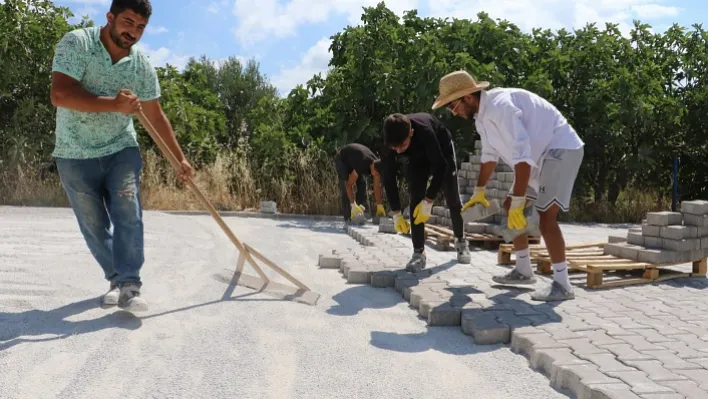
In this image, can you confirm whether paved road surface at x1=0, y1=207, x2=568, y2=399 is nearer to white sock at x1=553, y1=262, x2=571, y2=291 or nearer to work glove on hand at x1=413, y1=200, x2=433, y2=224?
work glove on hand at x1=413, y1=200, x2=433, y2=224

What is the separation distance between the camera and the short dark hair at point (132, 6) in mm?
3625

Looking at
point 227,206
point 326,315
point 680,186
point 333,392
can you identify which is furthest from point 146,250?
point 680,186

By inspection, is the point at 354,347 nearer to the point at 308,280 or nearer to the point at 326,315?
the point at 326,315

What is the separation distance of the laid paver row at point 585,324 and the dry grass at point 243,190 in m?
5.24

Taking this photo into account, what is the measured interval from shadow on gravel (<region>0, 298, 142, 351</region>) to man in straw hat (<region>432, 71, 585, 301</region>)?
255cm

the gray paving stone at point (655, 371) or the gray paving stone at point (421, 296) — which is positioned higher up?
the gray paving stone at point (421, 296)

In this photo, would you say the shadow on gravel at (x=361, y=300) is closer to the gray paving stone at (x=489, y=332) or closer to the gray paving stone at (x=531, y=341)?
the gray paving stone at (x=489, y=332)

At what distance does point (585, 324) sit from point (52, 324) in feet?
10.2

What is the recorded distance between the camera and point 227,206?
1127cm

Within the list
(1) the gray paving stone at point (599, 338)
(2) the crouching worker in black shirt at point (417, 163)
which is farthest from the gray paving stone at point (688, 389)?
(2) the crouching worker in black shirt at point (417, 163)

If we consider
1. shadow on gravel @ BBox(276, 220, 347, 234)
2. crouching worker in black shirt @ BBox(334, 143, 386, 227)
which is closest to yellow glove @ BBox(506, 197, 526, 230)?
crouching worker in black shirt @ BBox(334, 143, 386, 227)

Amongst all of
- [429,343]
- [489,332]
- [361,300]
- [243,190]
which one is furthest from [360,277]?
[243,190]

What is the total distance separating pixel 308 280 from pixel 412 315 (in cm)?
135

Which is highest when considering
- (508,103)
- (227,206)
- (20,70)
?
(20,70)
